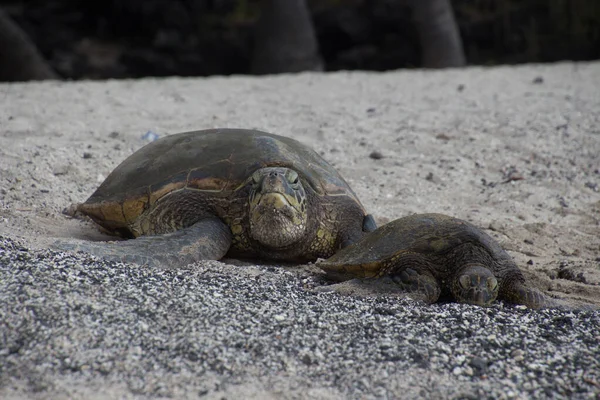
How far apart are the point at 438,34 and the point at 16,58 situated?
618 cm

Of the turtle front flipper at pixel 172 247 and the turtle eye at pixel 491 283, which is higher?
the turtle front flipper at pixel 172 247

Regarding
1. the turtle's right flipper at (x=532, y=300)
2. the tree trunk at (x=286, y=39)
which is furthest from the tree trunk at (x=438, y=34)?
the turtle's right flipper at (x=532, y=300)

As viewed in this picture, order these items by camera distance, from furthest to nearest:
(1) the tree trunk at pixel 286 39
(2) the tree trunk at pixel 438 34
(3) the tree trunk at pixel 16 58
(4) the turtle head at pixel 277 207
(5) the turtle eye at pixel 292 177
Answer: (2) the tree trunk at pixel 438 34 → (1) the tree trunk at pixel 286 39 → (3) the tree trunk at pixel 16 58 → (5) the turtle eye at pixel 292 177 → (4) the turtle head at pixel 277 207

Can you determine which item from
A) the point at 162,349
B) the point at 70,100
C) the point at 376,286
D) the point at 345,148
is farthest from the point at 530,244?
the point at 70,100

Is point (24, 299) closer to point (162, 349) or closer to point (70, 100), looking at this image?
point (162, 349)

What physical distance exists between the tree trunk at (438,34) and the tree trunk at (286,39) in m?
1.74

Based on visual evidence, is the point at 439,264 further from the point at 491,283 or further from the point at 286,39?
the point at 286,39

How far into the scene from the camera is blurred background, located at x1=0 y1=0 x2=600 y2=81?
1246 centimetres

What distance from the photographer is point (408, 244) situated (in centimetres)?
314

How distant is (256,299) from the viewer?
2.73 m

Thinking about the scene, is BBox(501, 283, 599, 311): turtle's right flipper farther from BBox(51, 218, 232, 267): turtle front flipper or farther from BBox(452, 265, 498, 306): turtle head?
BBox(51, 218, 232, 267): turtle front flipper

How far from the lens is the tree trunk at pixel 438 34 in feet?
37.0

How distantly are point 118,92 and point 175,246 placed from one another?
4.37m

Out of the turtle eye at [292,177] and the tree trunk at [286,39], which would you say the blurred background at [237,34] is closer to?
the tree trunk at [286,39]
